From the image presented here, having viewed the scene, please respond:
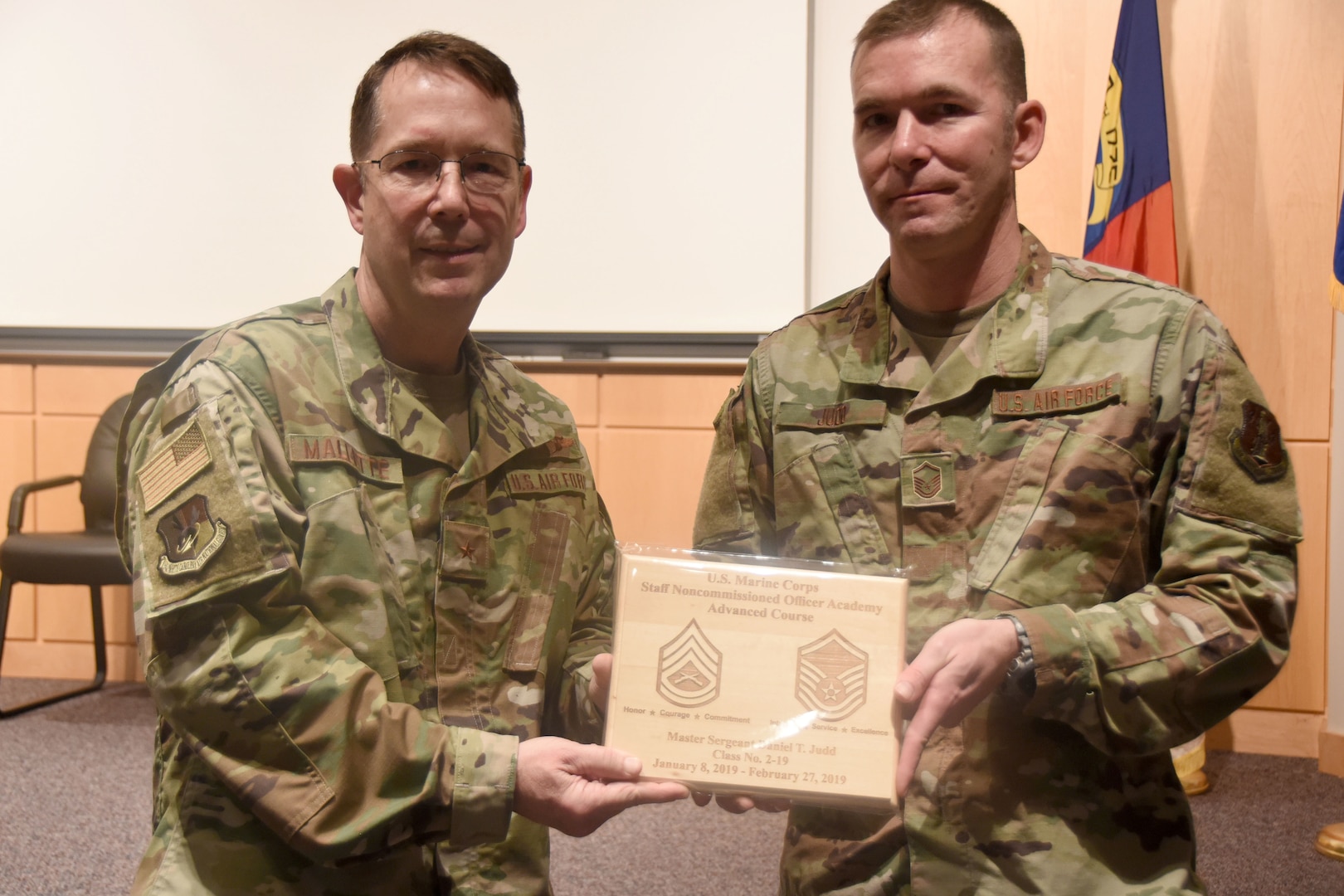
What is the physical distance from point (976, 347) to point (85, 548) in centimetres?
366

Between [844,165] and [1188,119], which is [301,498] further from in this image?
[1188,119]

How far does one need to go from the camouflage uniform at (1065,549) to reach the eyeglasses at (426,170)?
1.94ft

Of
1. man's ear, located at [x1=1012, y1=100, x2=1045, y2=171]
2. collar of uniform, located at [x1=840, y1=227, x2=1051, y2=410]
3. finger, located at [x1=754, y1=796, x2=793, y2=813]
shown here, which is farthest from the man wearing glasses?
man's ear, located at [x1=1012, y1=100, x2=1045, y2=171]

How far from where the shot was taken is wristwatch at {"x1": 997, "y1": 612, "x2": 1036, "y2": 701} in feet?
3.96

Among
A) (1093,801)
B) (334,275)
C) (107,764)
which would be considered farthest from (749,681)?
(334,275)

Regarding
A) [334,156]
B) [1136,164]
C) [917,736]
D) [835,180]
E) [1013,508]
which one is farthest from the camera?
[334,156]

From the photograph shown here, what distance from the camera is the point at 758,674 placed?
4.01ft

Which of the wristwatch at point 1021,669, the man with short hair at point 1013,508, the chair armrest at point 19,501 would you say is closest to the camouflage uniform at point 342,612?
the man with short hair at point 1013,508

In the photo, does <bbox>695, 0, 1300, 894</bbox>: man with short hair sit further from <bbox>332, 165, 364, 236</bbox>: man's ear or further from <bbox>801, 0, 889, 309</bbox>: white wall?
<bbox>801, 0, 889, 309</bbox>: white wall

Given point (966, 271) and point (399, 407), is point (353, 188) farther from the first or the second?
point (966, 271)

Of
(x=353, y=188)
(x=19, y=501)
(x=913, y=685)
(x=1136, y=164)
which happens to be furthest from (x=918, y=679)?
(x=19, y=501)

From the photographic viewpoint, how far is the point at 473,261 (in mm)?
1506

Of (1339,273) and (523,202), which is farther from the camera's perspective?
(1339,273)

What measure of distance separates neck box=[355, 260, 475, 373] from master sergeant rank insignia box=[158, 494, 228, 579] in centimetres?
39
